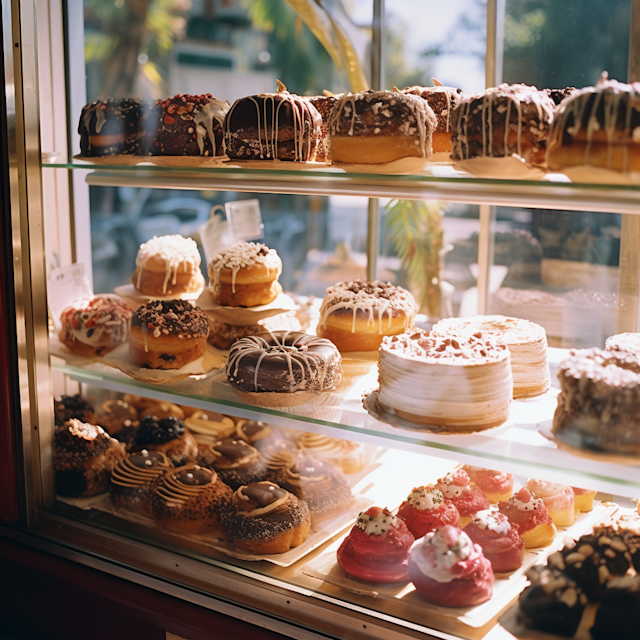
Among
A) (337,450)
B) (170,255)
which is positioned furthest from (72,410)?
(337,450)

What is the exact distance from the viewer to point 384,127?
4.33 ft

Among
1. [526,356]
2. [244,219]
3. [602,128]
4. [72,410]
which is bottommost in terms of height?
[72,410]

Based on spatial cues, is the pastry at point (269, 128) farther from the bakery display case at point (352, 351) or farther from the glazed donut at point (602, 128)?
the glazed donut at point (602, 128)

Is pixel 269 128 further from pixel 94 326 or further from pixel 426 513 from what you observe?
pixel 426 513

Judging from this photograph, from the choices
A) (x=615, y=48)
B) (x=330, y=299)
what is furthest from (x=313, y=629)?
(x=615, y=48)

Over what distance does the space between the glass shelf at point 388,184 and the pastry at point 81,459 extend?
69 centimetres

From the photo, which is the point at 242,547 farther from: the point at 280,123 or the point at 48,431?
the point at 280,123

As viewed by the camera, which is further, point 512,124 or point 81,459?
point 81,459

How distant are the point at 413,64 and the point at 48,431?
1626 millimetres

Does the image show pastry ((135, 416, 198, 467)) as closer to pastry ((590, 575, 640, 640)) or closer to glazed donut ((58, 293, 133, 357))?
glazed donut ((58, 293, 133, 357))

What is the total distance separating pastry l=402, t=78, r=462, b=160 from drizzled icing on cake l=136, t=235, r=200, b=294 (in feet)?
2.70

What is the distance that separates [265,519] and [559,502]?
676 millimetres

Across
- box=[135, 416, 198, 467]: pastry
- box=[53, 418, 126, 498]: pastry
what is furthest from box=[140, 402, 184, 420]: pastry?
box=[53, 418, 126, 498]: pastry

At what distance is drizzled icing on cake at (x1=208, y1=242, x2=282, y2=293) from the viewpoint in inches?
72.5
